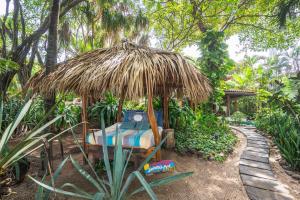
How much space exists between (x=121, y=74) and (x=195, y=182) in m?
2.55

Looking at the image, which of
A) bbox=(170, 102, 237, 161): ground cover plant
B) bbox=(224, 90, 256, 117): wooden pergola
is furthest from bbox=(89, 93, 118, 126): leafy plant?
bbox=(224, 90, 256, 117): wooden pergola

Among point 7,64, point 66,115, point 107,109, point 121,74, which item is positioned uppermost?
point 7,64

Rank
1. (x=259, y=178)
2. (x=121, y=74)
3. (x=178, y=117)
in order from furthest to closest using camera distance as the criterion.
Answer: (x=178, y=117), (x=259, y=178), (x=121, y=74)

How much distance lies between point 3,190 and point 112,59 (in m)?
2.57

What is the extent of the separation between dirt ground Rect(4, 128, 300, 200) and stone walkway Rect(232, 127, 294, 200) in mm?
138

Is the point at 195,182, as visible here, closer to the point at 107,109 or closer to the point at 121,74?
the point at 121,74

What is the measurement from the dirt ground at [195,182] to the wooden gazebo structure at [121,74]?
2.93 ft

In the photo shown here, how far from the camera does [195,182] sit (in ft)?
11.2

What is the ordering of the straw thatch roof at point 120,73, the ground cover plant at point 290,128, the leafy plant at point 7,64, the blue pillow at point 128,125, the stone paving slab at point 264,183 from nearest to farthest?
1. the leafy plant at point 7,64
2. the straw thatch roof at point 120,73
3. the stone paving slab at point 264,183
4. the ground cover plant at point 290,128
5. the blue pillow at point 128,125

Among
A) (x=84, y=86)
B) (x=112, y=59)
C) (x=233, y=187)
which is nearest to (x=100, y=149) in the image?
(x=84, y=86)

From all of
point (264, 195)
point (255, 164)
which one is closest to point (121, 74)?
point (264, 195)

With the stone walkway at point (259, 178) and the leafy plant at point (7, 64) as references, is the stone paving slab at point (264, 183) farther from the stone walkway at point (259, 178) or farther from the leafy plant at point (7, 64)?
the leafy plant at point (7, 64)

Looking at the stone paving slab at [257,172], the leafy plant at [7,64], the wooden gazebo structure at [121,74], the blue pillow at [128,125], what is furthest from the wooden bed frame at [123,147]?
the stone paving slab at [257,172]

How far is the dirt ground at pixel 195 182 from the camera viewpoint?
2920 millimetres
